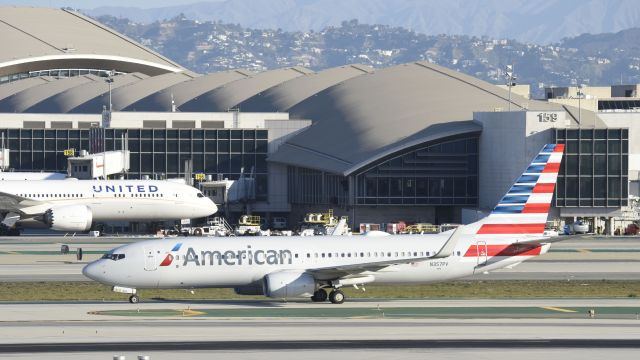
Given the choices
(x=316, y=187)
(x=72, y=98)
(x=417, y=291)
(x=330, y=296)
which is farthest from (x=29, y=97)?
(x=330, y=296)

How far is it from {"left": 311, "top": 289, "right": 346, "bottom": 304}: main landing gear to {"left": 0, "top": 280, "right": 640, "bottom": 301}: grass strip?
3.53 metres

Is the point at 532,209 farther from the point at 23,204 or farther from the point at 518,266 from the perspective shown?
the point at 23,204

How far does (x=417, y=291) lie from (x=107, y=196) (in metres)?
51.0

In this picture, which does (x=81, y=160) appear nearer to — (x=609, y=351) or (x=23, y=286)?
(x=23, y=286)

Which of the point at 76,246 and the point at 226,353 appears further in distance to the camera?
the point at 76,246

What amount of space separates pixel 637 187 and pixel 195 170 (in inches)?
1824

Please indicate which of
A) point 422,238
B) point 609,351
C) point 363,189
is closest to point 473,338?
point 609,351

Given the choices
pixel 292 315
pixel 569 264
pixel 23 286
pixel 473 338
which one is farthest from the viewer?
Result: pixel 569 264

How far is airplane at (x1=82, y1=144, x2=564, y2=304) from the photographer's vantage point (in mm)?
61906

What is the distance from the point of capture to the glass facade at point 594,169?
12425 cm

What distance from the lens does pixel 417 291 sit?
6906cm

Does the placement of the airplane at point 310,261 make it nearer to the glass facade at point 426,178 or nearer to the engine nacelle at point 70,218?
the engine nacelle at point 70,218

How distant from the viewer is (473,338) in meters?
49.2

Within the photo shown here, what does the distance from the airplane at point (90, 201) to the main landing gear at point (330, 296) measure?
5345 cm
